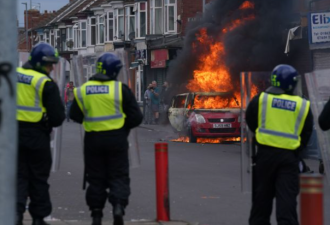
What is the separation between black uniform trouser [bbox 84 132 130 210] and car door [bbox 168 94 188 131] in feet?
51.2

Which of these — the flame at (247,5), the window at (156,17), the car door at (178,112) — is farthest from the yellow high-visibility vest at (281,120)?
the window at (156,17)

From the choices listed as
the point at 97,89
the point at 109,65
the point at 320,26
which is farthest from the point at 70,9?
the point at 97,89

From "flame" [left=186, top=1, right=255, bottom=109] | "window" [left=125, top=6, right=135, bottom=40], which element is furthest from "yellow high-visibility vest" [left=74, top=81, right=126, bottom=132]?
"window" [left=125, top=6, right=135, bottom=40]

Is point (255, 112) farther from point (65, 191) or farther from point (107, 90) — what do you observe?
point (65, 191)

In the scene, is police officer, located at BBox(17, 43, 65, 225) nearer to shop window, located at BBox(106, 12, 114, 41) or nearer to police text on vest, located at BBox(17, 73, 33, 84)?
police text on vest, located at BBox(17, 73, 33, 84)

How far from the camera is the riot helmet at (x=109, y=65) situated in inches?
314

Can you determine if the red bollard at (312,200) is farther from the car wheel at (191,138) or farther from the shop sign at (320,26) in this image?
the shop sign at (320,26)

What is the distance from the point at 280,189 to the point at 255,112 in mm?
765

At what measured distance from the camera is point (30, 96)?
25.2 ft

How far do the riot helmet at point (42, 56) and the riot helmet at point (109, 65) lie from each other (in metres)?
0.45

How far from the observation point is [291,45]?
98.5ft

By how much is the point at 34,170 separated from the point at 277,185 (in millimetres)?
2230

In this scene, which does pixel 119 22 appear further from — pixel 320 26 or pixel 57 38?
pixel 320 26

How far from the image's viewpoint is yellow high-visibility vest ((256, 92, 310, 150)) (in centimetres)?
736
